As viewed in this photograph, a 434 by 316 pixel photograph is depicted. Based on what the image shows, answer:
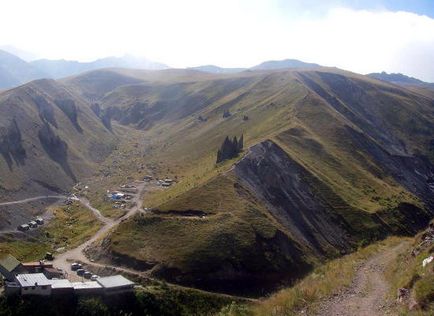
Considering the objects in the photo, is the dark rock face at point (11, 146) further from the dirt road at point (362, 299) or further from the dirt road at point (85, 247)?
the dirt road at point (362, 299)

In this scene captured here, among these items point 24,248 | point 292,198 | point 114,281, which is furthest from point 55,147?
point 114,281

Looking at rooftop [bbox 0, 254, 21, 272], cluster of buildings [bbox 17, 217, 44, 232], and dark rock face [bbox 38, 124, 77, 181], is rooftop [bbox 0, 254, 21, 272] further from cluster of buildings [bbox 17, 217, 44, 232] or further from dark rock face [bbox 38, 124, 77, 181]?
dark rock face [bbox 38, 124, 77, 181]

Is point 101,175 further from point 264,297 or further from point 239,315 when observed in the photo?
point 239,315

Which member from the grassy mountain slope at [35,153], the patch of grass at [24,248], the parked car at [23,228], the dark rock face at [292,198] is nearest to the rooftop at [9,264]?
the patch of grass at [24,248]

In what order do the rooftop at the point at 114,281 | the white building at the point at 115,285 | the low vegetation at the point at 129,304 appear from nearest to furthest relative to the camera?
1. the low vegetation at the point at 129,304
2. the white building at the point at 115,285
3. the rooftop at the point at 114,281

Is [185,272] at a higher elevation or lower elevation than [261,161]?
lower

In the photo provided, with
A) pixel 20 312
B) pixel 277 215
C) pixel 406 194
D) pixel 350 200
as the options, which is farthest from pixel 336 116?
pixel 20 312

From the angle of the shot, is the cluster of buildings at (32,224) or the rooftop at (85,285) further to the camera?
the cluster of buildings at (32,224)

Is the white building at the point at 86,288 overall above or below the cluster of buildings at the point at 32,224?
above
